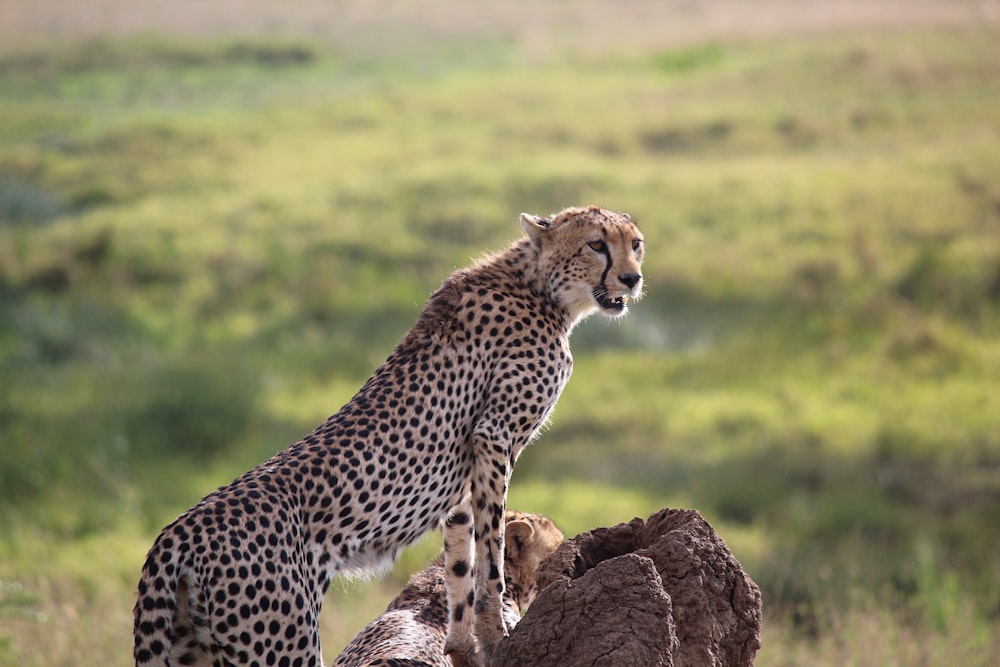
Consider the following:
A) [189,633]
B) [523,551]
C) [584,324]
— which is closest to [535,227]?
[523,551]

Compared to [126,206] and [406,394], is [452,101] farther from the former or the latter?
[406,394]

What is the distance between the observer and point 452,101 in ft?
71.7

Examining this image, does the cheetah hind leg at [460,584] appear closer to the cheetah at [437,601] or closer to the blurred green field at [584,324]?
the cheetah at [437,601]

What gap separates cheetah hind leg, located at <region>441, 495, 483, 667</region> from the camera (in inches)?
155

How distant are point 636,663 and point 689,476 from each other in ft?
24.7

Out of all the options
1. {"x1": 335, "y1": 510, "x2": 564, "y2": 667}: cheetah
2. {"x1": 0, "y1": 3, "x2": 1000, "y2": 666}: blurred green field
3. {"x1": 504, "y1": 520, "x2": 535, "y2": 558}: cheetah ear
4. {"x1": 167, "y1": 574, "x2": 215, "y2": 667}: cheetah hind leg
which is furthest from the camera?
{"x1": 0, "y1": 3, "x2": 1000, "y2": 666}: blurred green field

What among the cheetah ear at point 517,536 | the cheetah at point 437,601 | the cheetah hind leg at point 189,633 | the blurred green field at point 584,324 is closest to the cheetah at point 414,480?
the cheetah hind leg at point 189,633

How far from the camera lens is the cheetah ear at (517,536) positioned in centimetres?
444

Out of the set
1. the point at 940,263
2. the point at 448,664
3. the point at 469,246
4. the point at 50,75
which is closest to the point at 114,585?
the point at 448,664

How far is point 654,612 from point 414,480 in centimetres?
80

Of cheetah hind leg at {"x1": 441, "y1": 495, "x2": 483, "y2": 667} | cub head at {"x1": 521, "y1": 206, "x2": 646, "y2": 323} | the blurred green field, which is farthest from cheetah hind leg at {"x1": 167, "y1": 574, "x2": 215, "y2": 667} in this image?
the blurred green field

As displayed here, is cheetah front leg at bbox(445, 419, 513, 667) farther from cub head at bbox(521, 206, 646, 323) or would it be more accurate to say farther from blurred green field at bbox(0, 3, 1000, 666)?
blurred green field at bbox(0, 3, 1000, 666)

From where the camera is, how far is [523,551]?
14.7ft

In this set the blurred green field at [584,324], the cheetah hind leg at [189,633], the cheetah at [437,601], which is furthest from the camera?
the blurred green field at [584,324]
